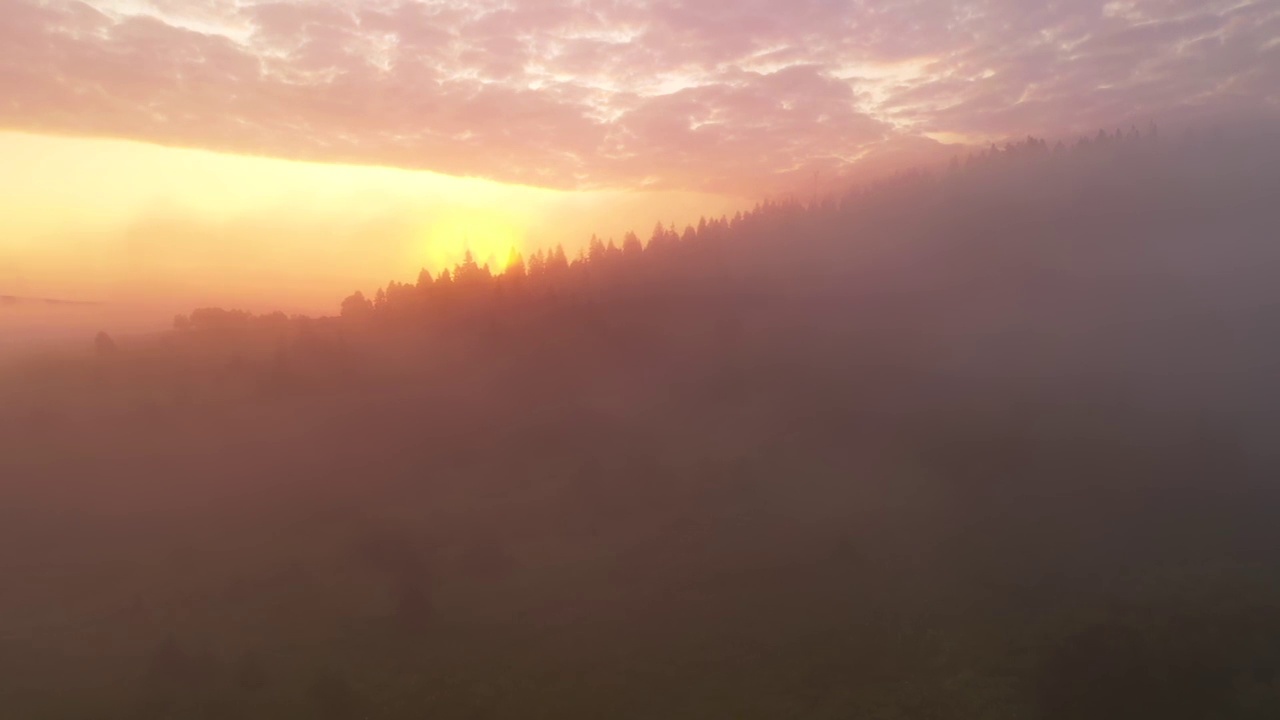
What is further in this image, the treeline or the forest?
the treeline

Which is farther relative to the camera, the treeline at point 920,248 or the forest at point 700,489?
the treeline at point 920,248

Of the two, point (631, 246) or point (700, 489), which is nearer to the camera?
point (700, 489)

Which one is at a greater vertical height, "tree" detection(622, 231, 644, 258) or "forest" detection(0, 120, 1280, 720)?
"tree" detection(622, 231, 644, 258)

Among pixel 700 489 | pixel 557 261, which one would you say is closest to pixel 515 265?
pixel 557 261

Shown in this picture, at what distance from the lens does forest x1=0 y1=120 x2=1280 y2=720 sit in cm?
5850

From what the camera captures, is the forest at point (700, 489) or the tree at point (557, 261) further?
the tree at point (557, 261)

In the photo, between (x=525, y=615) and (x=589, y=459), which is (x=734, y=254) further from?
(x=525, y=615)

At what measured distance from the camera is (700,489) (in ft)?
300

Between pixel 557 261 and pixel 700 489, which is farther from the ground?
pixel 557 261

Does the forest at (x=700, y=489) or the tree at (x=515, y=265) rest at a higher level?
the tree at (x=515, y=265)

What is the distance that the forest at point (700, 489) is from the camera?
58.5 metres

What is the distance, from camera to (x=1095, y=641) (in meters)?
56.8

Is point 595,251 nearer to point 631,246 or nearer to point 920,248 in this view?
point 631,246

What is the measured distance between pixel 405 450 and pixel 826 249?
11827cm
